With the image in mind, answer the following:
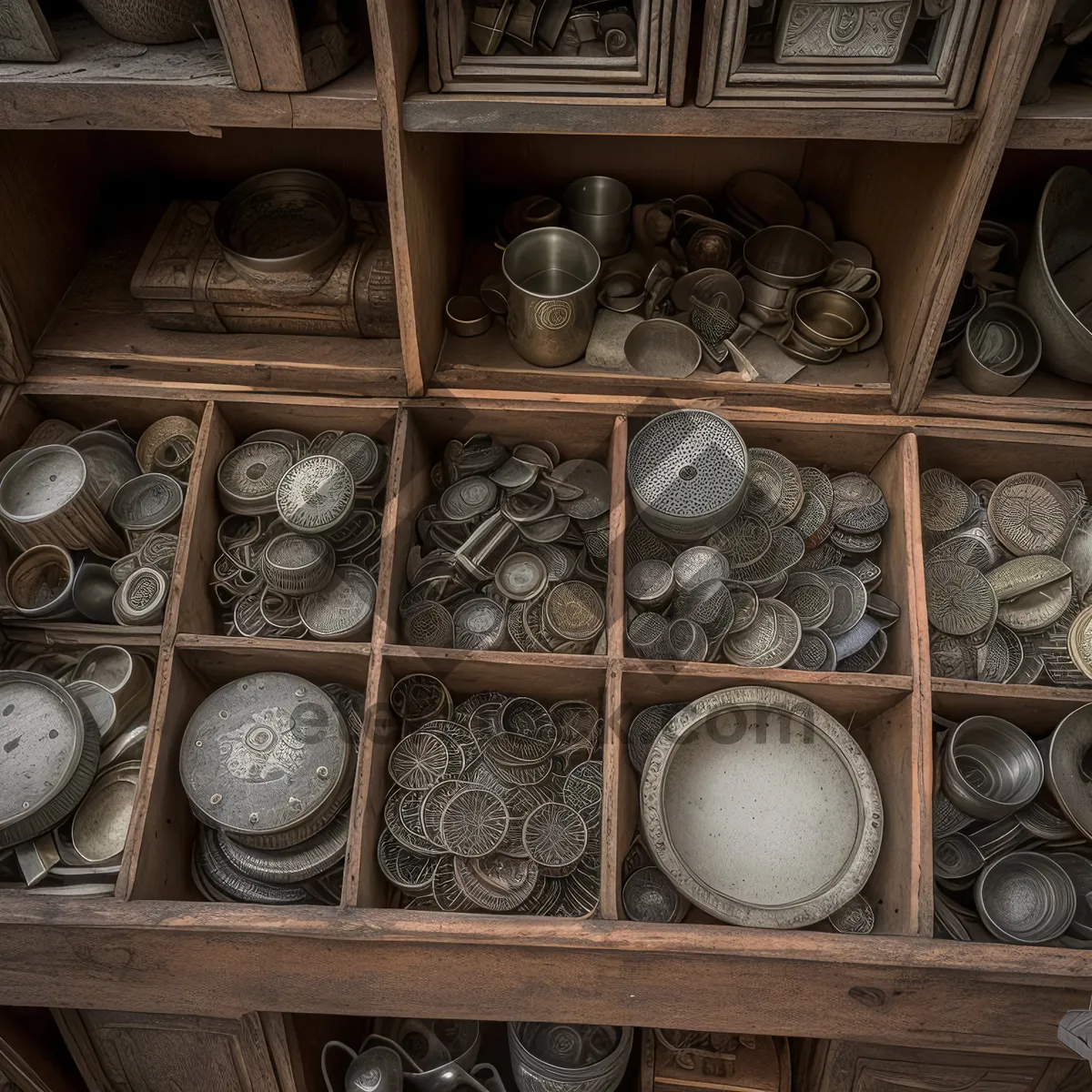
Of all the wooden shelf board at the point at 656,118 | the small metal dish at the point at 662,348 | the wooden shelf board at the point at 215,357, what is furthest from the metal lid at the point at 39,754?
the small metal dish at the point at 662,348

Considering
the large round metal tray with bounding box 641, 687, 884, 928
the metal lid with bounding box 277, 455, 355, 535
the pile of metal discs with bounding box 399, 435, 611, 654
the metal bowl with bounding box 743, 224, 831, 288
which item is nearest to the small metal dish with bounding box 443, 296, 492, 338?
the pile of metal discs with bounding box 399, 435, 611, 654

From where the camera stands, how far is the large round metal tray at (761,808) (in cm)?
186

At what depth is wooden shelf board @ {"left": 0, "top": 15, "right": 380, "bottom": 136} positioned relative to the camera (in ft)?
5.52

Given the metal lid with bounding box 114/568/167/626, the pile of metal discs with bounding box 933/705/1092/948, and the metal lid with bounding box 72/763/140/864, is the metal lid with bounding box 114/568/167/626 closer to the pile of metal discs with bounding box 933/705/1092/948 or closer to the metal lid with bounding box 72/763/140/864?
the metal lid with bounding box 72/763/140/864

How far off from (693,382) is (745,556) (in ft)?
1.53

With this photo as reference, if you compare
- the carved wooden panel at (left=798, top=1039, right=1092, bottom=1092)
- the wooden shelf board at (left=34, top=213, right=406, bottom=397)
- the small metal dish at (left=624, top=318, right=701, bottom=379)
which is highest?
the small metal dish at (left=624, top=318, right=701, bottom=379)

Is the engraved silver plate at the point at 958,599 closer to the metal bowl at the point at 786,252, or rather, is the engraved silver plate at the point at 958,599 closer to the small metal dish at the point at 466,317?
the metal bowl at the point at 786,252

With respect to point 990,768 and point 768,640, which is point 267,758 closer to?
point 768,640

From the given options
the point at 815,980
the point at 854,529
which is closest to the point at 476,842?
the point at 815,980

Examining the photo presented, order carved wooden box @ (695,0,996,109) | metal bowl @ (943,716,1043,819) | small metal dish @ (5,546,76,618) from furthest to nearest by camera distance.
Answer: small metal dish @ (5,546,76,618)
metal bowl @ (943,716,1043,819)
carved wooden box @ (695,0,996,109)

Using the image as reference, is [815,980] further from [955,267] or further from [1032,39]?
[1032,39]

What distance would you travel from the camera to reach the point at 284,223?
2359 mm

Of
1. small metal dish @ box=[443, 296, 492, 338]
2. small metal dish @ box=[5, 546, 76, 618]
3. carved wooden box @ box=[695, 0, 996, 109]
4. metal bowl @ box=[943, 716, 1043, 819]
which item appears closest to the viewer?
carved wooden box @ box=[695, 0, 996, 109]

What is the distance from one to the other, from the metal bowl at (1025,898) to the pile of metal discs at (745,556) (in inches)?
21.1
